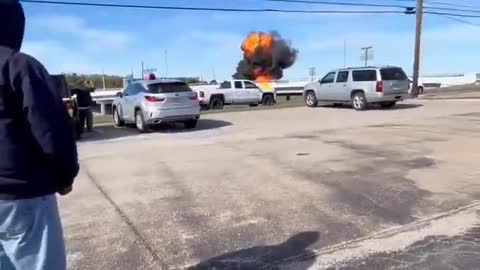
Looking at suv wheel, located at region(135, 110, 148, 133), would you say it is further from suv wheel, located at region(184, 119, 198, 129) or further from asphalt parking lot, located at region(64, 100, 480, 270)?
asphalt parking lot, located at region(64, 100, 480, 270)

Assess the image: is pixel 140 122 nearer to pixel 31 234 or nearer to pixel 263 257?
pixel 263 257

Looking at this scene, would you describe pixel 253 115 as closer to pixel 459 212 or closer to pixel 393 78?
pixel 393 78

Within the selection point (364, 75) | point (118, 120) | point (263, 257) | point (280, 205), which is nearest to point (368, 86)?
point (364, 75)

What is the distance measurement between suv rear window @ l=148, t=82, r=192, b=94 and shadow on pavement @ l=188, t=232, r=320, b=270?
1096 cm

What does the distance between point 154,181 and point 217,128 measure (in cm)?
859

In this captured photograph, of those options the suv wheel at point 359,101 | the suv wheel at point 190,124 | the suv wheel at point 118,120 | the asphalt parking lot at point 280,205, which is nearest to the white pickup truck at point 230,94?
the suv wheel at point 359,101

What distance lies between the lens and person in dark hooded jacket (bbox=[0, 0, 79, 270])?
2400mm

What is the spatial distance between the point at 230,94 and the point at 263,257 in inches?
1009

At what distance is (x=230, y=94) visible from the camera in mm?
29938

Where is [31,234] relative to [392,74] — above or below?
below

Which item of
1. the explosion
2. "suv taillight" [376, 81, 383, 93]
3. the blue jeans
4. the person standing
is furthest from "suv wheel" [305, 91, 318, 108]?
the explosion

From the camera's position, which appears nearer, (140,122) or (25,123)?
(25,123)

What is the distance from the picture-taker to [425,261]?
4.40m

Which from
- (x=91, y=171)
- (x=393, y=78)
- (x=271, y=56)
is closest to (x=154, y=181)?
(x=91, y=171)
